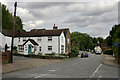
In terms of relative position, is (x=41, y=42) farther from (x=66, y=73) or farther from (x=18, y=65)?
(x=66, y=73)

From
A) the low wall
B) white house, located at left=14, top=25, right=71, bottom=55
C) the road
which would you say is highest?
white house, located at left=14, top=25, right=71, bottom=55

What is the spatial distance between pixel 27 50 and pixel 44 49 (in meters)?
4.62

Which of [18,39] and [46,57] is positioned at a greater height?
[18,39]

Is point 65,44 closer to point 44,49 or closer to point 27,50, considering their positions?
point 44,49

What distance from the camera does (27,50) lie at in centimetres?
3912

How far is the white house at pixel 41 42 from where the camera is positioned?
130ft

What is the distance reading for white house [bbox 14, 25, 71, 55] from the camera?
39750 mm

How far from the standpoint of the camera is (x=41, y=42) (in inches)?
1650

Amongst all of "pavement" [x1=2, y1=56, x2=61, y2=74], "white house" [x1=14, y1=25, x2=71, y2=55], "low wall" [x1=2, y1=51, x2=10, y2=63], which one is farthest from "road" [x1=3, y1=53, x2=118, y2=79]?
"white house" [x1=14, y1=25, x2=71, y2=55]

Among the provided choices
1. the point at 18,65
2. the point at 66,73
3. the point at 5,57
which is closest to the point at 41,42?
the point at 5,57

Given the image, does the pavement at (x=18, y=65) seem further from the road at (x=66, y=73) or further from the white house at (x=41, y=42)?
the white house at (x=41, y=42)

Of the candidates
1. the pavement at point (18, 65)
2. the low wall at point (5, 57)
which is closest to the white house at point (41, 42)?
the pavement at point (18, 65)

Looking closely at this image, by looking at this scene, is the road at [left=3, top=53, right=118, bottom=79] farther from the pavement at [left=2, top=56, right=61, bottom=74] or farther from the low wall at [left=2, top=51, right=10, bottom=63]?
the low wall at [left=2, top=51, right=10, bottom=63]

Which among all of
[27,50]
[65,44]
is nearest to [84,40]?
[65,44]
